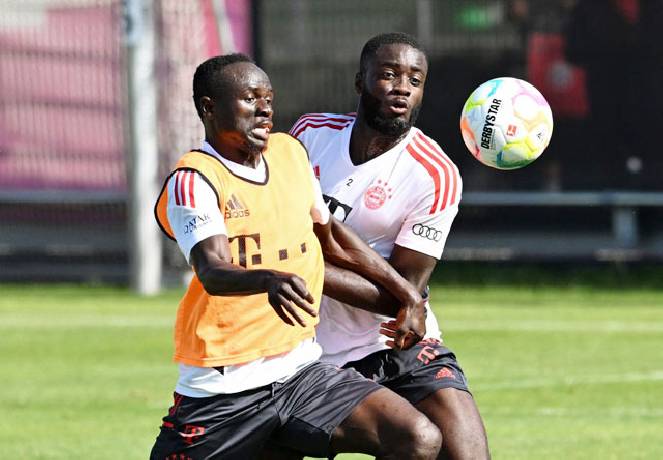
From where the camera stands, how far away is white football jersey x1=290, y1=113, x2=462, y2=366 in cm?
682

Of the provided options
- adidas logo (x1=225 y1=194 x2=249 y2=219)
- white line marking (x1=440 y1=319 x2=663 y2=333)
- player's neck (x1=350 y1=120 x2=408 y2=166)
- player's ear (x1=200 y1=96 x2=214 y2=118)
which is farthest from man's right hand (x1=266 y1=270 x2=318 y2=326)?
white line marking (x1=440 y1=319 x2=663 y2=333)

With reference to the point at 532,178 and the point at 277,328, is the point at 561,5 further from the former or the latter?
the point at 277,328

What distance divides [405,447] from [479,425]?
1.06 metres

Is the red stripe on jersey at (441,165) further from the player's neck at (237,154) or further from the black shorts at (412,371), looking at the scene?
the player's neck at (237,154)

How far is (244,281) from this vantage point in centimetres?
522

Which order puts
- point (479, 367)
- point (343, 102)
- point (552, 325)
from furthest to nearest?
point (343, 102) < point (552, 325) < point (479, 367)

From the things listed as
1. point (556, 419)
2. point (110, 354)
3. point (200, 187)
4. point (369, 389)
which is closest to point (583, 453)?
point (556, 419)

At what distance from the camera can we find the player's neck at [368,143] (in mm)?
6941

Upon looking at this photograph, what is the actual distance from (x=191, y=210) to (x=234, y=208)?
0.67 ft

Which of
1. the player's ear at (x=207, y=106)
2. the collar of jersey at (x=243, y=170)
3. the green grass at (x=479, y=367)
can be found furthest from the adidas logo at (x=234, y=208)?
the green grass at (x=479, y=367)

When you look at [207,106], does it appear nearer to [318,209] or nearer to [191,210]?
[191,210]

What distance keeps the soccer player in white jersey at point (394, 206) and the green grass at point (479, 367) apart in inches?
85.3

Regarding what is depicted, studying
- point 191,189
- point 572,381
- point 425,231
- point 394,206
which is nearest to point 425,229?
point 425,231

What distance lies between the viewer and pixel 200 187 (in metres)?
5.57
